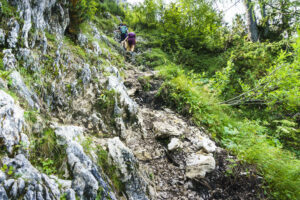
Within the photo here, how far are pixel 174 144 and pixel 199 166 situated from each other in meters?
0.76

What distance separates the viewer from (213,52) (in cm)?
922

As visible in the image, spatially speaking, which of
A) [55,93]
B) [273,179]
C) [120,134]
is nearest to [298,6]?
[273,179]

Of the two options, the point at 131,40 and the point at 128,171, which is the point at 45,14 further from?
the point at 131,40

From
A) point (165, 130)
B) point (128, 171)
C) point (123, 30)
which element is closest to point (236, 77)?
point (165, 130)

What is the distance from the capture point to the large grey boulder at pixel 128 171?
2498mm

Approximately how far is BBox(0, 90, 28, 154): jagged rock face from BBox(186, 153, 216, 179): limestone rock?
2.91m

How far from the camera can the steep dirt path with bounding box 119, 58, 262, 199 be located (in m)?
2.83

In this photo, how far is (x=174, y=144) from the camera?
3.65 meters

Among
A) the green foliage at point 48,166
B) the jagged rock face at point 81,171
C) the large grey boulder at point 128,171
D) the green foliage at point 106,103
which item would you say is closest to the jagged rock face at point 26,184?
the green foliage at point 48,166

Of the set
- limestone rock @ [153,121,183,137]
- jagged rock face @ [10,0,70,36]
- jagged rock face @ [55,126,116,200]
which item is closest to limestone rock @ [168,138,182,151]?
limestone rock @ [153,121,183,137]

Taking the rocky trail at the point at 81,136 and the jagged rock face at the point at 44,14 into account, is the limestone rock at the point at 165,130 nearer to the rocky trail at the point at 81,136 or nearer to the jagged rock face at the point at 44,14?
the rocky trail at the point at 81,136

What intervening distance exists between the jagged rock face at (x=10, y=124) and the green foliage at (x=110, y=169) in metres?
1.06

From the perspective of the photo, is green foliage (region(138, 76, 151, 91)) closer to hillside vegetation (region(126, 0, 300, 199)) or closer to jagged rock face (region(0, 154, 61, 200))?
hillside vegetation (region(126, 0, 300, 199))

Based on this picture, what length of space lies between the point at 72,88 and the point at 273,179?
4.71 meters
